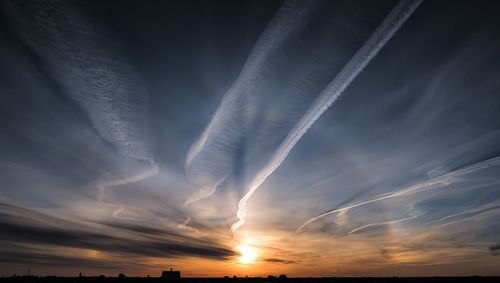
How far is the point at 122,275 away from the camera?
150000 millimetres

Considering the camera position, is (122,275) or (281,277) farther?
(281,277)

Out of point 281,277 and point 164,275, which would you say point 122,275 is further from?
point 281,277

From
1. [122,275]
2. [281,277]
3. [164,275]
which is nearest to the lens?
[164,275]

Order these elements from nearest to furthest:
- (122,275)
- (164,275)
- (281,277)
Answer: (164,275) → (122,275) → (281,277)

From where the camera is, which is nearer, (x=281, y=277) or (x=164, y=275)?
(x=164, y=275)

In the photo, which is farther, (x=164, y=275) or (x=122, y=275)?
(x=122, y=275)

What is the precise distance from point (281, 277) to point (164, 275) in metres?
79.6

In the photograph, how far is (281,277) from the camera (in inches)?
6885

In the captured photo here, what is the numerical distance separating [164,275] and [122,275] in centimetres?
4097

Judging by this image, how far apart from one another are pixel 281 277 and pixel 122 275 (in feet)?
297

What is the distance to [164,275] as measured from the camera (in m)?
124

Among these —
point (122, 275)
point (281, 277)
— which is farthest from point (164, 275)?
point (281, 277)
